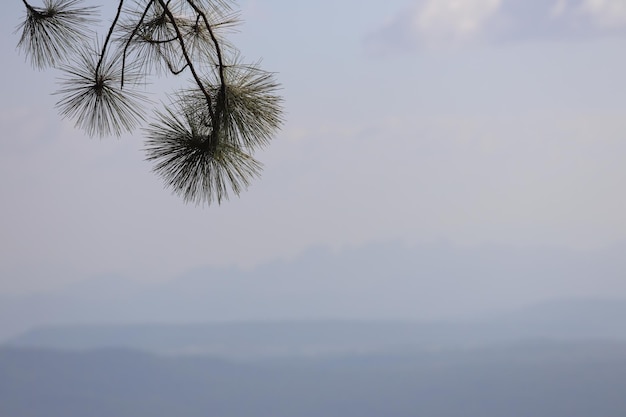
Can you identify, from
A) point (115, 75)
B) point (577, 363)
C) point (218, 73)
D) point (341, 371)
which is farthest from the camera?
point (341, 371)

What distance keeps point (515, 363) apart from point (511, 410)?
30.3 inches

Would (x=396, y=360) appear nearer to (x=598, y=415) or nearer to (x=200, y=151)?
(x=598, y=415)

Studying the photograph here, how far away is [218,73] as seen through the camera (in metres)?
1.70

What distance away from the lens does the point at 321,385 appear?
13672mm

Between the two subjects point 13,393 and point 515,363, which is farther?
point 515,363

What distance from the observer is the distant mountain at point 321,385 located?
486 inches

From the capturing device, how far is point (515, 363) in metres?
13.5

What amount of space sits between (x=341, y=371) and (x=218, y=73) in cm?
1280

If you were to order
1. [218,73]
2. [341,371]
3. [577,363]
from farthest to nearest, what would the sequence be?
[341,371], [577,363], [218,73]

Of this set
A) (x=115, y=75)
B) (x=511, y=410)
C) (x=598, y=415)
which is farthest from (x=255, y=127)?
(x=511, y=410)

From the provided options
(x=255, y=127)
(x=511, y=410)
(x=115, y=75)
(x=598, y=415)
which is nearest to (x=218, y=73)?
(x=255, y=127)

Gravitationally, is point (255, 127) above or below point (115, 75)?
below

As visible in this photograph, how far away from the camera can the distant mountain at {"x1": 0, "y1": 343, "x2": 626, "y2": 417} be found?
40.5 ft

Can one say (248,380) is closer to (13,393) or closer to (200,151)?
(13,393)
